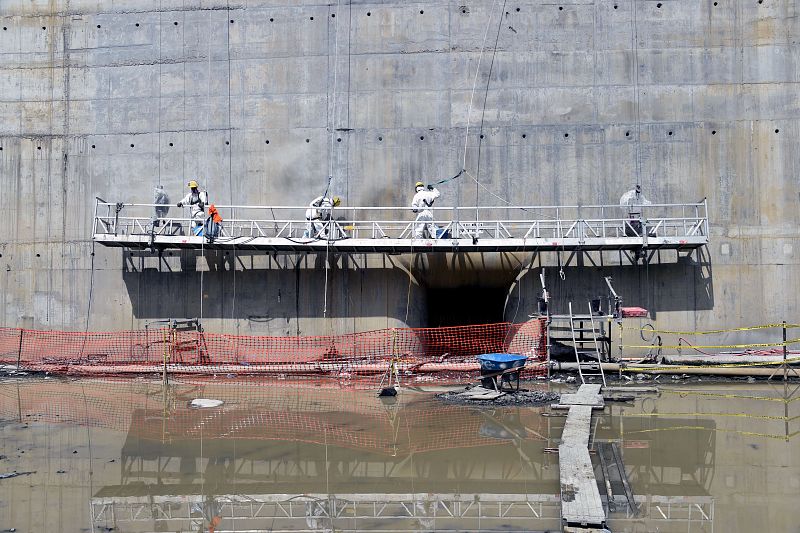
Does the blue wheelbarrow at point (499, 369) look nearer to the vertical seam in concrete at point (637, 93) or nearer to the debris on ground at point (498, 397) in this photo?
the debris on ground at point (498, 397)

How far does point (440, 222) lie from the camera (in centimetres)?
1956

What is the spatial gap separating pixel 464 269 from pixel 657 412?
7.12 meters

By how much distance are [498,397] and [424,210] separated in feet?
19.5

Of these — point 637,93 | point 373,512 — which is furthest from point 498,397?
point 637,93

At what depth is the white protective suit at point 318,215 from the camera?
19469 millimetres

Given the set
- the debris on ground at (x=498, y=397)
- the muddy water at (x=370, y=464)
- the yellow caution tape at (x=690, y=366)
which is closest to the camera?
the muddy water at (x=370, y=464)

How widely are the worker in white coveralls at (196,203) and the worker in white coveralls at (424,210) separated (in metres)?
5.30

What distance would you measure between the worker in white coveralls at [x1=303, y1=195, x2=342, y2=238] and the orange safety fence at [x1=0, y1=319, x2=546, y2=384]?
9.06 ft

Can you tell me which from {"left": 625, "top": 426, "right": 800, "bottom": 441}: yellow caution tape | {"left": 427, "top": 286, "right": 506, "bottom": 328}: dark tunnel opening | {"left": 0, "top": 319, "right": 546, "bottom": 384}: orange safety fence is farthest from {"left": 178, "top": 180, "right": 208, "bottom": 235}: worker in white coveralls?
{"left": 625, "top": 426, "right": 800, "bottom": 441}: yellow caution tape

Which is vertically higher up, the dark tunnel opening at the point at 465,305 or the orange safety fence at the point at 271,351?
the dark tunnel opening at the point at 465,305

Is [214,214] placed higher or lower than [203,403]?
higher

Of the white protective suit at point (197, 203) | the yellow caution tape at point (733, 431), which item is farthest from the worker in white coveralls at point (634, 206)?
the white protective suit at point (197, 203)

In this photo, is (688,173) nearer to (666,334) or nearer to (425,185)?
(666,334)

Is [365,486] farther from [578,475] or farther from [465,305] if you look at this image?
[465,305]
